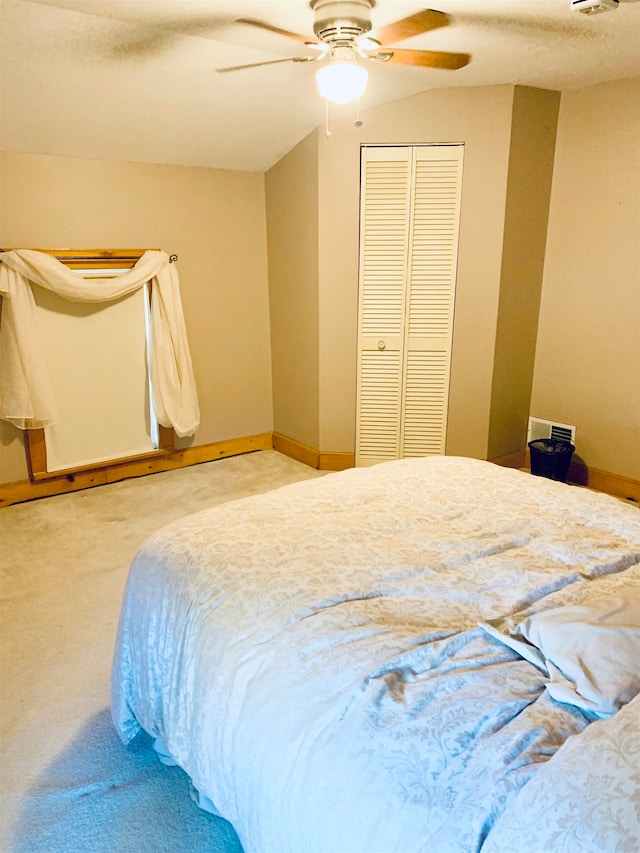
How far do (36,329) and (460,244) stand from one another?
257cm

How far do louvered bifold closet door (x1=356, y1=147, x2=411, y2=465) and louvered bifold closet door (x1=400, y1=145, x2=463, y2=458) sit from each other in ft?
0.18

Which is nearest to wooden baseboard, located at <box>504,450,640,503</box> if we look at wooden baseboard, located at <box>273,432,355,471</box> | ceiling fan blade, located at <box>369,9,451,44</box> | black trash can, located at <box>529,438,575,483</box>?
black trash can, located at <box>529,438,575,483</box>

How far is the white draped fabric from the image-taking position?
10.7 ft

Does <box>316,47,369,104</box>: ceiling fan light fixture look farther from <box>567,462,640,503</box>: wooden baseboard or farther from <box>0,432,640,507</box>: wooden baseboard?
<box>567,462,640,503</box>: wooden baseboard

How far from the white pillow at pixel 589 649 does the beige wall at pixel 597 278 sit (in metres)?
2.75

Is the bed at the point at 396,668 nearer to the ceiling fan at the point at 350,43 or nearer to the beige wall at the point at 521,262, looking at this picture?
the ceiling fan at the point at 350,43

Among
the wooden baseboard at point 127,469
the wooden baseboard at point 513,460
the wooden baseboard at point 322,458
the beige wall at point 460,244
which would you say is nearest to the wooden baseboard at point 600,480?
the wooden baseboard at point 513,460

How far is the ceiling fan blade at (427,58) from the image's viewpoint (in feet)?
7.54

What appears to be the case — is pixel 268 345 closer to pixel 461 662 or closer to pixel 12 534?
pixel 12 534

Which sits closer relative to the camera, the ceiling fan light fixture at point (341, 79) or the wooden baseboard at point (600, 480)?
the ceiling fan light fixture at point (341, 79)

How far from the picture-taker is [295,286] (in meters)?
4.07

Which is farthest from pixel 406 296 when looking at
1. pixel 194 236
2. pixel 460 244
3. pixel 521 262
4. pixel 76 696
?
pixel 76 696

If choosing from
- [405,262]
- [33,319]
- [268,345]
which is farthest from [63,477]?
[405,262]

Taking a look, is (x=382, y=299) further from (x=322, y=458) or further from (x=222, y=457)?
(x=222, y=457)
